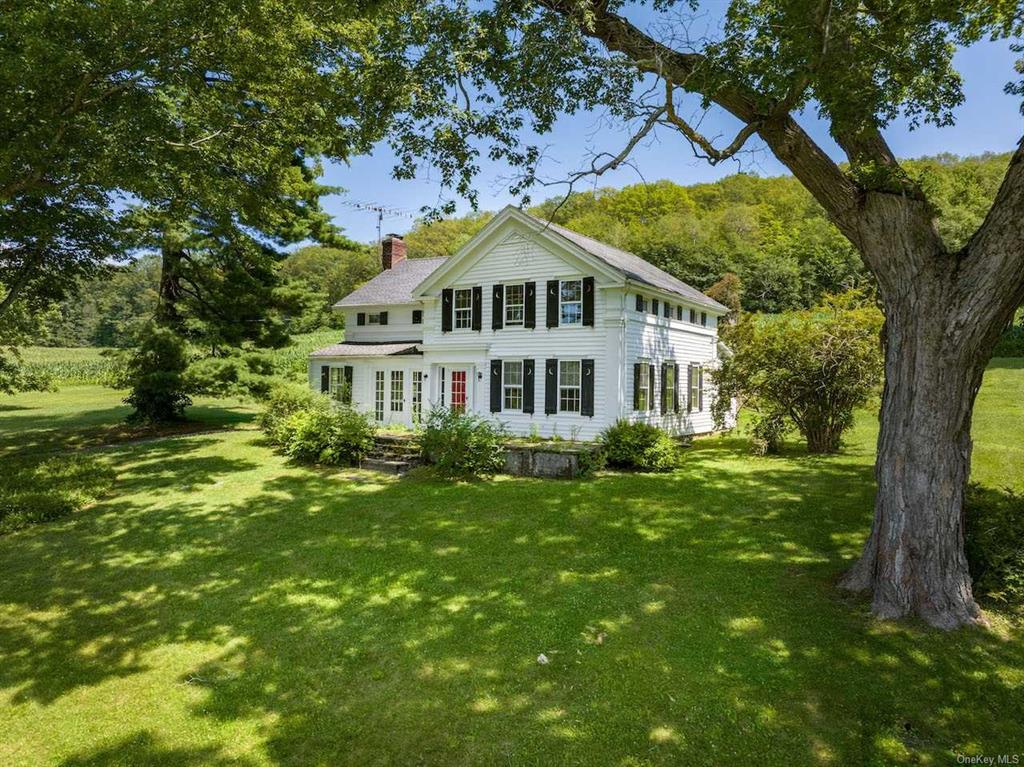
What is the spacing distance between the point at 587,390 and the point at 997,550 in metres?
10.2

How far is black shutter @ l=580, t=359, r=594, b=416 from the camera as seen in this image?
603 inches

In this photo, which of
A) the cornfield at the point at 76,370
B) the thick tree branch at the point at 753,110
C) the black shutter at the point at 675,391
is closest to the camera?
the thick tree branch at the point at 753,110

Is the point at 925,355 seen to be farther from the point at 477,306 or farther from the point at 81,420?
the point at 81,420

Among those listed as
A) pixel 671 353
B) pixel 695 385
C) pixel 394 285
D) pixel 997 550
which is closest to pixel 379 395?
pixel 394 285

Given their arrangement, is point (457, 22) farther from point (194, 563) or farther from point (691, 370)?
point (691, 370)

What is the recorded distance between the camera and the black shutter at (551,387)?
52.4 ft

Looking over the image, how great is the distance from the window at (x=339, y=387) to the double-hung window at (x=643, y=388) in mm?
11197

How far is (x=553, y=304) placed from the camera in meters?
16.1

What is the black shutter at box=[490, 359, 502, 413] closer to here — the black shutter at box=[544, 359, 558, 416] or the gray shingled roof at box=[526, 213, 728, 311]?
the black shutter at box=[544, 359, 558, 416]

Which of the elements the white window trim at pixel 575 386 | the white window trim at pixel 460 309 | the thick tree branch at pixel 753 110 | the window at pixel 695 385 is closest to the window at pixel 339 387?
the white window trim at pixel 460 309

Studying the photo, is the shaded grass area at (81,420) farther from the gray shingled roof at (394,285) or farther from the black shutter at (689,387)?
the black shutter at (689,387)

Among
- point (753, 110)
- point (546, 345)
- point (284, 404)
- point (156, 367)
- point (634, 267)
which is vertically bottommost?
point (284, 404)

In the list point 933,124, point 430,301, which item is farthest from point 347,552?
point 430,301

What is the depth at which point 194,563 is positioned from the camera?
780 centimetres
